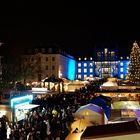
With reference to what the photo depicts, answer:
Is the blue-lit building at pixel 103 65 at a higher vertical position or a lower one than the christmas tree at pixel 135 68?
higher

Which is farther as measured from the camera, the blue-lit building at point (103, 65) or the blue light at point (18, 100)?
the blue-lit building at point (103, 65)

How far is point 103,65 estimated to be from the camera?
148 metres

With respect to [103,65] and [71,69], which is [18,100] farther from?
[103,65]

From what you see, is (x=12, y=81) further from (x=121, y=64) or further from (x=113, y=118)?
(x=121, y=64)

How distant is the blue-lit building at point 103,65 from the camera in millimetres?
144375

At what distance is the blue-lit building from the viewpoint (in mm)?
144375

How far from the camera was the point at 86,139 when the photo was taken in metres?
5.79

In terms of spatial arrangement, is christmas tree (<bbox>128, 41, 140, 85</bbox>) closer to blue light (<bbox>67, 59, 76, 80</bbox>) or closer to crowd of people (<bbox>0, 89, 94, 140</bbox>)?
crowd of people (<bbox>0, 89, 94, 140</bbox>)

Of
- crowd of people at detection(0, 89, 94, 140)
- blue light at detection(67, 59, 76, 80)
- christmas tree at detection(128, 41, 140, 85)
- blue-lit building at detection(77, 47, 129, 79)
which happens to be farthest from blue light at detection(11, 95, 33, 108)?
blue-lit building at detection(77, 47, 129, 79)

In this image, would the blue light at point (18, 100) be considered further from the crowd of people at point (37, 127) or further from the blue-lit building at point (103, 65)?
the blue-lit building at point (103, 65)

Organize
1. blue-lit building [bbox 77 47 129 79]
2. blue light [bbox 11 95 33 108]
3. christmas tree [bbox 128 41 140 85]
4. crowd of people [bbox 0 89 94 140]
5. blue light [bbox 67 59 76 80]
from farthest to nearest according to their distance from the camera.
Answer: blue-lit building [bbox 77 47 129 79] < blue light [bbox 67 59 76 80] < christmas tree [bbox 128 41 140 85] < blue light [bbox 11 95 33 108] < crowd of people [bbox 0 89 94 140]

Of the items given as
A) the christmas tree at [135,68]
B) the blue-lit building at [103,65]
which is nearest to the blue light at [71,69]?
the blue-lit building at [103,65]

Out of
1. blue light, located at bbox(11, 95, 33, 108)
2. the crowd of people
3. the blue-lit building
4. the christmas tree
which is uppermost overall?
the blue-lit building

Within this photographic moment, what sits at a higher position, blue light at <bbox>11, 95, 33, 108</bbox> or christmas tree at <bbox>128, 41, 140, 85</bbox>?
christmas tree at <bbox>128, 41, 140, 85</bbox>
